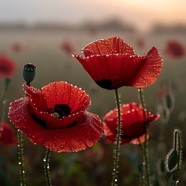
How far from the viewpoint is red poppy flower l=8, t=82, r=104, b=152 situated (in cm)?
82

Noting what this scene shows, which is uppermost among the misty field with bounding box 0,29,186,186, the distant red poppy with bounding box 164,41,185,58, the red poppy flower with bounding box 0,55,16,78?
the distant red poppy with bounding box 164,41,185,58

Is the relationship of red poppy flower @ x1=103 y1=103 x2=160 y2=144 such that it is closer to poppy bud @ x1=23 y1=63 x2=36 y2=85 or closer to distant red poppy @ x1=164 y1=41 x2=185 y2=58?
poppy bud @ x1=23 y1=63 x2=36 y2=85

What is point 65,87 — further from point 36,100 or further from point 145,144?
point 145,144

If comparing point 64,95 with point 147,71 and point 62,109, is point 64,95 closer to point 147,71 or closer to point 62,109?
point 62,109

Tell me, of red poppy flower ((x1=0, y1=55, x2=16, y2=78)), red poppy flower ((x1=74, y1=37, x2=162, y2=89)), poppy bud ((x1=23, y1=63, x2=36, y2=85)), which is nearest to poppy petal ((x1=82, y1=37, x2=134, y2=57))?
red poppy flower ((x1=74, y1=37, x2=162, y2=89))

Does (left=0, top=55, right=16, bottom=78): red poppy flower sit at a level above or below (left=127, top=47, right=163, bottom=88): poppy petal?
above

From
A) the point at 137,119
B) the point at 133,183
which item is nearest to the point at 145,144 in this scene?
the point at 137,119

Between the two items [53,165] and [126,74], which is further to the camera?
[53,165]

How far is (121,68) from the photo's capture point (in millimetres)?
943

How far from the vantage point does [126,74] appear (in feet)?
3.15

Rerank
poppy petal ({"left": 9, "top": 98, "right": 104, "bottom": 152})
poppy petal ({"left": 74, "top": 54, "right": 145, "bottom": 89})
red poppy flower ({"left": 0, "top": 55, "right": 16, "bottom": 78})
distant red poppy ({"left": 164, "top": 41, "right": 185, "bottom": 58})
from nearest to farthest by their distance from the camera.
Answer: poppy petal ({"left": 9, "top": 98, "right": 104, "bottom": 152}) → poppy petal ({"left": 74, "top": 54, "right": 145, "bottom": 89}) → red poppy flower ({"left": 0, "top": 55, "right": 16, "bottom": 78}) → distant red poppy ({"left": 164, "top": 41, "right": 185, "bottom": 58})

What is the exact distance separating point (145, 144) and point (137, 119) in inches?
3.5

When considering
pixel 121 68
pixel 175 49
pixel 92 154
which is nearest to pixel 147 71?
pixel 121 68

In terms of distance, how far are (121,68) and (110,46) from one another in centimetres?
16
